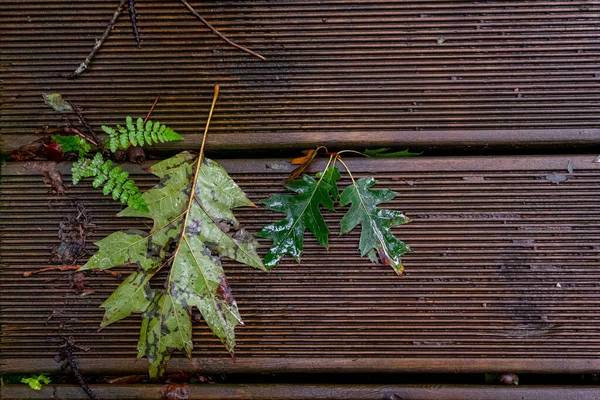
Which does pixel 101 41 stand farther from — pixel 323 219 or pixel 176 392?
pixel 176 392

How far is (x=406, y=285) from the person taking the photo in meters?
1.34

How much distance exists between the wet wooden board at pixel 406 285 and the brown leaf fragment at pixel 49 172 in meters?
0.03

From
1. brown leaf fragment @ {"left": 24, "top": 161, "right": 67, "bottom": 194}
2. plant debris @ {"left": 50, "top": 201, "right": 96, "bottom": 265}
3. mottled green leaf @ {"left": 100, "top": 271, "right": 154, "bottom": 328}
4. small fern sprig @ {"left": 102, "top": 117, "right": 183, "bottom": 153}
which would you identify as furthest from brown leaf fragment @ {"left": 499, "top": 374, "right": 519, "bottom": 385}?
brown leaf fragment @ {"left": 24, "top": 161, "right": 67, "bottom": 194}

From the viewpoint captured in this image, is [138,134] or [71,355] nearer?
[138,134]

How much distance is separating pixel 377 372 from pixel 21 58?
1.51 m

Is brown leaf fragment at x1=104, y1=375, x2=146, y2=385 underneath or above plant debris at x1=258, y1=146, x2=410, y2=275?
underneath

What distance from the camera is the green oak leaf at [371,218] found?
4.21 ft

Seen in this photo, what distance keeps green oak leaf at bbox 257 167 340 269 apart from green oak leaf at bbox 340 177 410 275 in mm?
55

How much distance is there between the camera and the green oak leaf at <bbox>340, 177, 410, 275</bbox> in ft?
4.21

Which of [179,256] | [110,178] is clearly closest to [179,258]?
[179,256]

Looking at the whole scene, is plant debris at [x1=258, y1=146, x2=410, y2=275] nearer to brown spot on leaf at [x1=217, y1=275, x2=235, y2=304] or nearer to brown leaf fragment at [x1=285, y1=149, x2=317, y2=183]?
brown leaf fragment at [x1=285, y1=149, x2=317, y2=183]

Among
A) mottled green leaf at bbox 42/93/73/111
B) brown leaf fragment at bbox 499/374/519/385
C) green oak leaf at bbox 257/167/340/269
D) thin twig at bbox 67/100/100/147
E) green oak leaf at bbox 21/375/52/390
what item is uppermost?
mottled green leaf at bbox 42/93/73/111

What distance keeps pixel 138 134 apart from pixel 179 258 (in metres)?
0.39

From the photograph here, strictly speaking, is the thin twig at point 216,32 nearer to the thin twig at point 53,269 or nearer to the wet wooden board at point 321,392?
the thin twig at point 53,269
